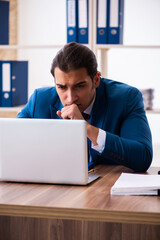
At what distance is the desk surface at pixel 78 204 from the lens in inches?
44.1

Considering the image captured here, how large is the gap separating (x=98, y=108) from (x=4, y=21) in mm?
1618

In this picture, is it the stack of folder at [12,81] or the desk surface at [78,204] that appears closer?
the desk surface at [78,204]

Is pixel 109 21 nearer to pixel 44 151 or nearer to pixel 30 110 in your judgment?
pixel 30 110

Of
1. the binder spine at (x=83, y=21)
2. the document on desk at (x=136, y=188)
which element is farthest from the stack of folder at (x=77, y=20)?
the document on desk at (x=136, y=188)

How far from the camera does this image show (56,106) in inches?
78.7

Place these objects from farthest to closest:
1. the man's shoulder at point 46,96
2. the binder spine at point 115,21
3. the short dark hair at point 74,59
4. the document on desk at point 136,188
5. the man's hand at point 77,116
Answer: the binder spine at point 115,21, the man's shoulder at point 46,96, the short dark hair at point 74,59, the man's hand at point 77,116, the document on desk at point 136,188

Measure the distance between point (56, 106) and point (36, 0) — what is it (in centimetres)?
196

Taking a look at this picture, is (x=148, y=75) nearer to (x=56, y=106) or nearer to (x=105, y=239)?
(x=56, y=106)

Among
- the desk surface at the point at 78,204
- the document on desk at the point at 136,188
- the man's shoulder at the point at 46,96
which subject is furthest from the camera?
the man's shoulder at the point at 46,96

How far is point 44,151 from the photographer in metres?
1.39

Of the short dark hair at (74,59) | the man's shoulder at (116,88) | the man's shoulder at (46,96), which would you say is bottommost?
the man's shoulder at (46,96)

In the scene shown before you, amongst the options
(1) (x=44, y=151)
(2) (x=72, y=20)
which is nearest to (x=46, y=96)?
(1) (x=44, y=151)

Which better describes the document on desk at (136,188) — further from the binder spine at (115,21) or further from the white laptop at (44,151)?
the binder spine at (115,21)

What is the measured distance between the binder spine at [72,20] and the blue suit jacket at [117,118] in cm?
98
